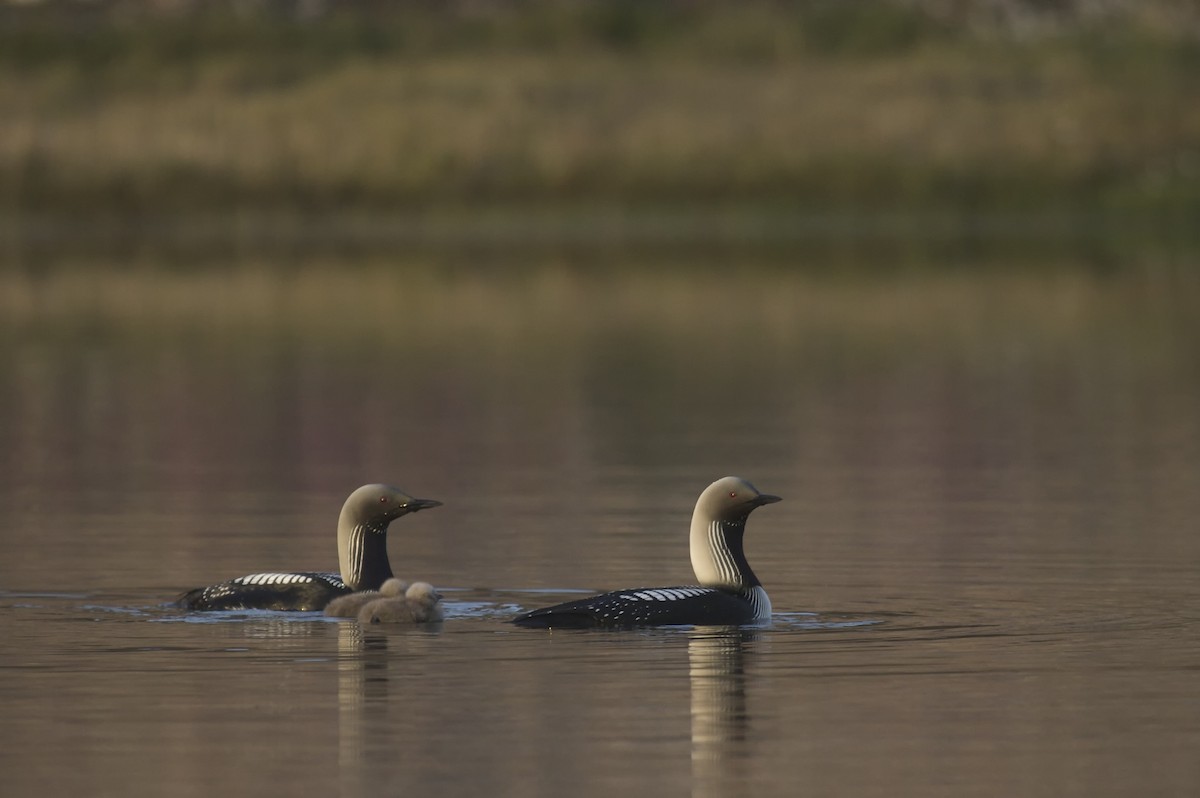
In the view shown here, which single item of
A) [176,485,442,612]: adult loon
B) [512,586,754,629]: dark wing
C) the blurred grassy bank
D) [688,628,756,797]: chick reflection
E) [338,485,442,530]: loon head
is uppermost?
the blurred grassy bank

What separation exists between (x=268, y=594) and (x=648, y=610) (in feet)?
5.68


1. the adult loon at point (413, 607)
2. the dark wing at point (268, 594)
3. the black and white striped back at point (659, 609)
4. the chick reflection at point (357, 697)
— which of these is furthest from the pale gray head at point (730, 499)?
the dark wing at point (268, 594)

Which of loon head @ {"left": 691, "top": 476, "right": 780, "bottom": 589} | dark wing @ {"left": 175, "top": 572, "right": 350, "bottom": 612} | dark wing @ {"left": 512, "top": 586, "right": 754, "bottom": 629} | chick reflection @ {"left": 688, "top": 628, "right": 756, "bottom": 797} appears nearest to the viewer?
chick reflection @ {"left": 688, "top": 628, "right": 756, "bottom": 797}

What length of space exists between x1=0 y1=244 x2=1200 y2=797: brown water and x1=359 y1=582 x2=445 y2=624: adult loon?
103mm

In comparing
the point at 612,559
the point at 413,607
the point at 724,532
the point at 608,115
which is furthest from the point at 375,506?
the point at 608,115

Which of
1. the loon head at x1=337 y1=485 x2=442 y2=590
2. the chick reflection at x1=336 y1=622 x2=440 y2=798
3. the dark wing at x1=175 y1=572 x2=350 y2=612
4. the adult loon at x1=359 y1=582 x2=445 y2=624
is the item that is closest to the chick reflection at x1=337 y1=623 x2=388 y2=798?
the chick reflection at x1=336 y1=622 x2=440 y2=798

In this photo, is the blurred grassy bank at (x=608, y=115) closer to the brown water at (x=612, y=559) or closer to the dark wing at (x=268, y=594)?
the brown water at (x=612, y=559)

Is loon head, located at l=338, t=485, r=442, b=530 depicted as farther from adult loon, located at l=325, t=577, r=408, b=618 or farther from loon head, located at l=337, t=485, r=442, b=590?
adult loon, located at l=325, t=577, r=408, b=618

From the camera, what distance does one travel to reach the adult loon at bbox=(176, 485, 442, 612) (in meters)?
14.0

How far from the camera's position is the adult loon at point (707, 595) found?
1339cm

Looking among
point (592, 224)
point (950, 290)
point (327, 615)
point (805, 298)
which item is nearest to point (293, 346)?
point (805, 298)

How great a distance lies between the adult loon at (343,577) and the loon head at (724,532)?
1150 millimetres

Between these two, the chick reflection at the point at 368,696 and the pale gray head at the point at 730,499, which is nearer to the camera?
the chick reflection at the point at 368,696

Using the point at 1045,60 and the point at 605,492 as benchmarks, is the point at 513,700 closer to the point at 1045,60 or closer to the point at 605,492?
the point at 605,492
